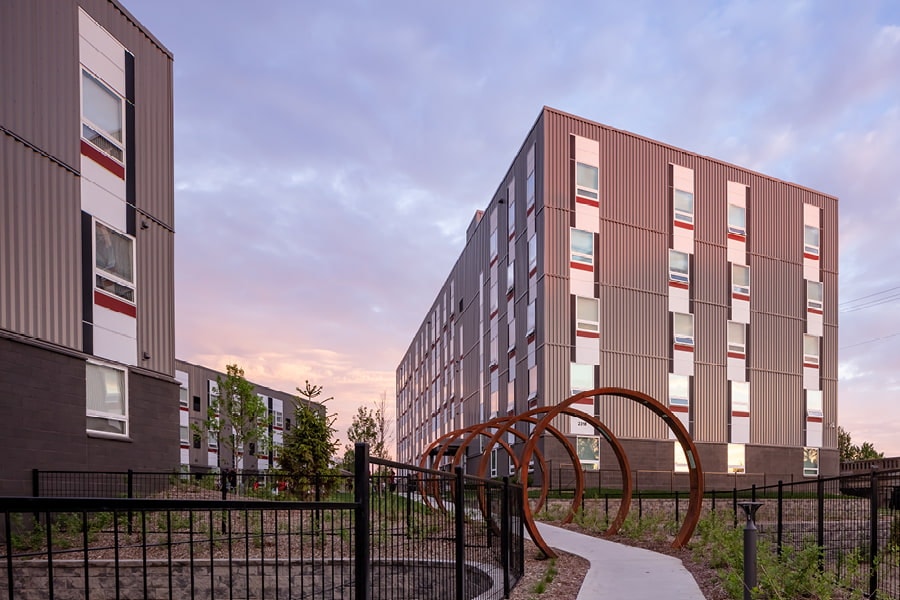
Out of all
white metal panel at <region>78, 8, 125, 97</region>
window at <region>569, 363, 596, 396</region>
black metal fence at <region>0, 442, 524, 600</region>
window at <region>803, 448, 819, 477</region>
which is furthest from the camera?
window at <region>803, 448, 819, 477</region>

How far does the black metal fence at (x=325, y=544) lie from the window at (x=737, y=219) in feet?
98.1

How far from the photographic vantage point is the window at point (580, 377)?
33906 millimetres

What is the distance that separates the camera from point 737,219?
128ft

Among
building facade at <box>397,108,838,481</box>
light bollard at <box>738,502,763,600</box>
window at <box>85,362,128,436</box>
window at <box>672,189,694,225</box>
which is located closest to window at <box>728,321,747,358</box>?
building facade at <box>397,108,838,481</box>

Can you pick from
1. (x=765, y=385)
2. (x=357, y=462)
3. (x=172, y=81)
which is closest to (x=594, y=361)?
(x=765, y=385)

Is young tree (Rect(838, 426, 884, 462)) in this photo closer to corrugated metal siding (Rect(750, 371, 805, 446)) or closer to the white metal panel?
corrugated metal siding (Rect(750, 371, 805, 446))

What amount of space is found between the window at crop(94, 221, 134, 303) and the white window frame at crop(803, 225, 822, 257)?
3438 centimetres

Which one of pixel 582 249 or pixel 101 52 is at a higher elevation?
pixel 101 52

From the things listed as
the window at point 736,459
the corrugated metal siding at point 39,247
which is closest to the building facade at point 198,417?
the window at point 736,459

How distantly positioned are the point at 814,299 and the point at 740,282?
5.53 m

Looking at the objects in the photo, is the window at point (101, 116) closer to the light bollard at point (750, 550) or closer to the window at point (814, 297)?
the light bollard at point (750, 550)

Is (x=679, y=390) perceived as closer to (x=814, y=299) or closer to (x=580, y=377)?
(x=580, y=377)

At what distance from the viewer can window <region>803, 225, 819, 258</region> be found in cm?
4090

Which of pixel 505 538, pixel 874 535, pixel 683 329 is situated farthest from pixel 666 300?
pixel 505 538
